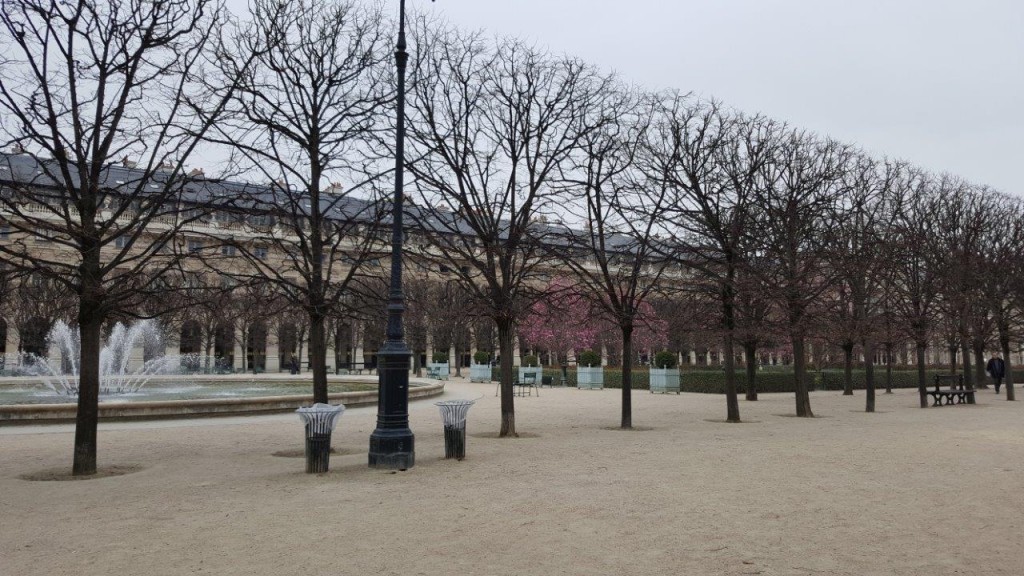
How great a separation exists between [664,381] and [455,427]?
24964 mm

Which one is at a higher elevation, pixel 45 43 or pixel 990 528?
pixel 45 43

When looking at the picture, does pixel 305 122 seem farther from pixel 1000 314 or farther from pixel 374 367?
pixel 374 367

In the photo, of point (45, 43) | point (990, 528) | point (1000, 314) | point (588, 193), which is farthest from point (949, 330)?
point (45, 43)

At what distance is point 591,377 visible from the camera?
40719mm

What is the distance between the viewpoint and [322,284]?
510 inches

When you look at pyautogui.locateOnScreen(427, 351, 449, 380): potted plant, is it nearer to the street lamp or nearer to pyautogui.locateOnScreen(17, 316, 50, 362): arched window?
pyautogui.locateOnScreen(17, 316, 50, 362): arched window

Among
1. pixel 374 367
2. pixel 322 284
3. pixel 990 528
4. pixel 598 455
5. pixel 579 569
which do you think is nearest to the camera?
pixel 579 569

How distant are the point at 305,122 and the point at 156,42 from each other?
3.31 metres

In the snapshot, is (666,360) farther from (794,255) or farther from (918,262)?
(794,255)

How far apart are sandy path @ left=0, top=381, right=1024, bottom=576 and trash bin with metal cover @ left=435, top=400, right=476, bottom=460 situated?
0.95 ft

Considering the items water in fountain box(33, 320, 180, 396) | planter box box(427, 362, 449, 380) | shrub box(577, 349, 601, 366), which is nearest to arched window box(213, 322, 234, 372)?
water in fountain box(33, 320, 180, 396)

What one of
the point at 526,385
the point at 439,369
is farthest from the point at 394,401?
the point at 439,369

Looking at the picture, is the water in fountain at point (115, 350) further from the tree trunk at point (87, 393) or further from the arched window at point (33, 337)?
the tree trunk at point (87, 393)

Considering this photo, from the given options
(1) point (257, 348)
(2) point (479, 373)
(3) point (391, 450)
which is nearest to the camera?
(3) point (391, 450)
